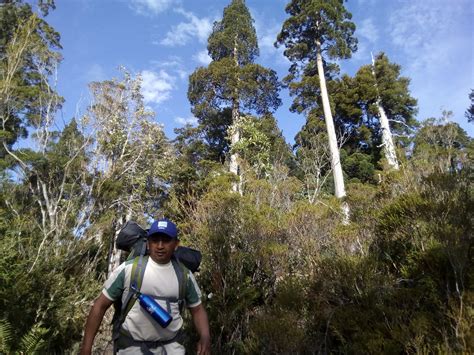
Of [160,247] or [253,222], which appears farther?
[253,222]

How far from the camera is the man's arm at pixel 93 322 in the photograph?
2.16 metres

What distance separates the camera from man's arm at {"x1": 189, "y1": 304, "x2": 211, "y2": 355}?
2.45 metres

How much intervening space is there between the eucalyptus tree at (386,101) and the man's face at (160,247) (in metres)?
19.4

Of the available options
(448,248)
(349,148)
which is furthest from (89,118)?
(349,148)

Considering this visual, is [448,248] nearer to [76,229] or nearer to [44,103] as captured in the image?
[76,229]

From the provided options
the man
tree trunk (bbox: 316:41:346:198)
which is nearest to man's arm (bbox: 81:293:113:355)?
the man

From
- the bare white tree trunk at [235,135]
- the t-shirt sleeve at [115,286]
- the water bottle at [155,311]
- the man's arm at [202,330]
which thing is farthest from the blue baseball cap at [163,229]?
the bare white tree trunk at [235,135]

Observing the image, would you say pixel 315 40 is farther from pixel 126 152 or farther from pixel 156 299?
pixel 156 299

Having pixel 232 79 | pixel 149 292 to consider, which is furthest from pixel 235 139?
pixel 149 292

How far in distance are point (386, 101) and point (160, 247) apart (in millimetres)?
21562

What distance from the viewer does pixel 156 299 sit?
235 centimetres

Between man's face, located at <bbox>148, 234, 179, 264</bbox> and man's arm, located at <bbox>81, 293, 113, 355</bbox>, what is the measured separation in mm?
374

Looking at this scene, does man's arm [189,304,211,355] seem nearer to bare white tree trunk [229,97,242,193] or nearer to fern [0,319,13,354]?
fern [0,319,13,354]

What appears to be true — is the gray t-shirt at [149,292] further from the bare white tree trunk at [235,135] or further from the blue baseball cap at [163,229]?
the bare white tree trunk at [235,135]
